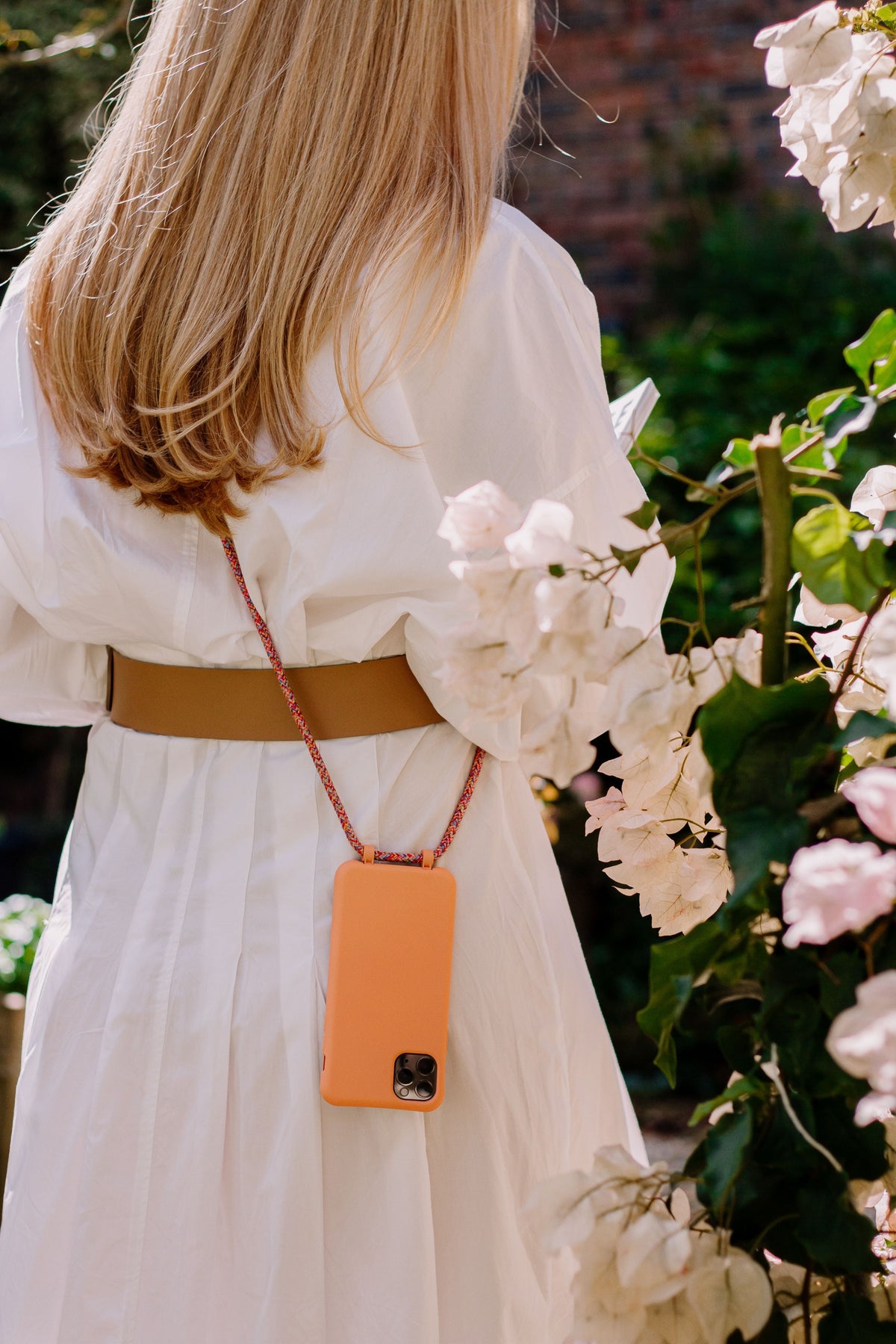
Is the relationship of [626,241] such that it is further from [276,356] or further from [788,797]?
[788,797]

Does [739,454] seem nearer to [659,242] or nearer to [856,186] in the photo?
[856,186]

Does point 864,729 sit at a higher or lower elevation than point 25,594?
lower

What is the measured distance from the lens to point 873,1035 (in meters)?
0.51

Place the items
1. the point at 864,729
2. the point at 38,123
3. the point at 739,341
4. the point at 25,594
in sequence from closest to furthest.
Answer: the point at 864,729 → the point at 25,594 → the point at 739,341 → the point at 38,123

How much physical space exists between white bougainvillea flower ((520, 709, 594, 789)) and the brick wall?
339cm

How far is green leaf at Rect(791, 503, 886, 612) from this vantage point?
26.0 inches

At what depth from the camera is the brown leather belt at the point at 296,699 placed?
1.11 metres

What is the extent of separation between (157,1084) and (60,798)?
3.18m

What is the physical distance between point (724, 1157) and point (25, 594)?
2.50 ft

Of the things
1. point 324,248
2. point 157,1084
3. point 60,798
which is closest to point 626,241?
point 60,798

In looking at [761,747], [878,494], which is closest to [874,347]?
[878,494]

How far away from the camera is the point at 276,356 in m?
1.04

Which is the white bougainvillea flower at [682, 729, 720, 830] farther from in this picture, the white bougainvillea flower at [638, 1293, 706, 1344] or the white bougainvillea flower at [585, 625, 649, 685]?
the white bougainvillea flower at [638, 1293, 706, 1344]

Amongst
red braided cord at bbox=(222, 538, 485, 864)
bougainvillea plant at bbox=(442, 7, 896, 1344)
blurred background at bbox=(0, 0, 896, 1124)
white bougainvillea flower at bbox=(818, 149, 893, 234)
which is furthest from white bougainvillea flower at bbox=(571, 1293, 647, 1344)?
blurred background at bbox=(0, 0, 896, 1124)
